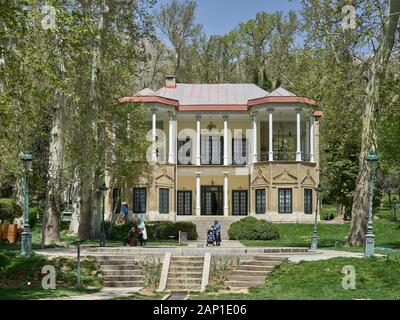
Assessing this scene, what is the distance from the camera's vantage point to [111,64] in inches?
1171

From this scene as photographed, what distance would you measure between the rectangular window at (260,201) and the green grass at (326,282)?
25.3 m

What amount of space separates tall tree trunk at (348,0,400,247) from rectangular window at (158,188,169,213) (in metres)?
20.2

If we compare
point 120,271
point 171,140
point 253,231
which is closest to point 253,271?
point 120,271

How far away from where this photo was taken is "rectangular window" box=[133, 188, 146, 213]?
4288cm

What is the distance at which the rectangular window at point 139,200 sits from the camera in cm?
4288

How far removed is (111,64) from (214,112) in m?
17.4

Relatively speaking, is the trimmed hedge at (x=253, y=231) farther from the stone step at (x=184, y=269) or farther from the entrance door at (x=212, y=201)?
the stone step at (x=184, y=269)

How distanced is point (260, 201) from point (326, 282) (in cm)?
2767

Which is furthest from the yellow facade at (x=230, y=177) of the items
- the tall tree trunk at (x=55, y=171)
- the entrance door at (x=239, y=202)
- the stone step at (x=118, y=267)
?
the stone step at (x=118, y=267)

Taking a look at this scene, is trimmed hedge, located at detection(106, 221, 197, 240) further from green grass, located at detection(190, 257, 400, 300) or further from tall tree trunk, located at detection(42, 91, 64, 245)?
green grass, located at detection(190, 257, 400, 300)

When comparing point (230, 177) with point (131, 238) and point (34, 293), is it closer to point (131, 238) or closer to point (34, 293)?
point (131, 238)

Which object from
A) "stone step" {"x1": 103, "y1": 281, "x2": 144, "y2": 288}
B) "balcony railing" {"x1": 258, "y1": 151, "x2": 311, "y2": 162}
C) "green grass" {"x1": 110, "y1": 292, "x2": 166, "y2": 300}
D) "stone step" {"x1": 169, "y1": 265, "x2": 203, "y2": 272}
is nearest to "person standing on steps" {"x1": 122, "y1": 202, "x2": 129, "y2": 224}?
"balcony railing" {"x1": 258, "y1": 151, "x2": 311, "y2": 162}
